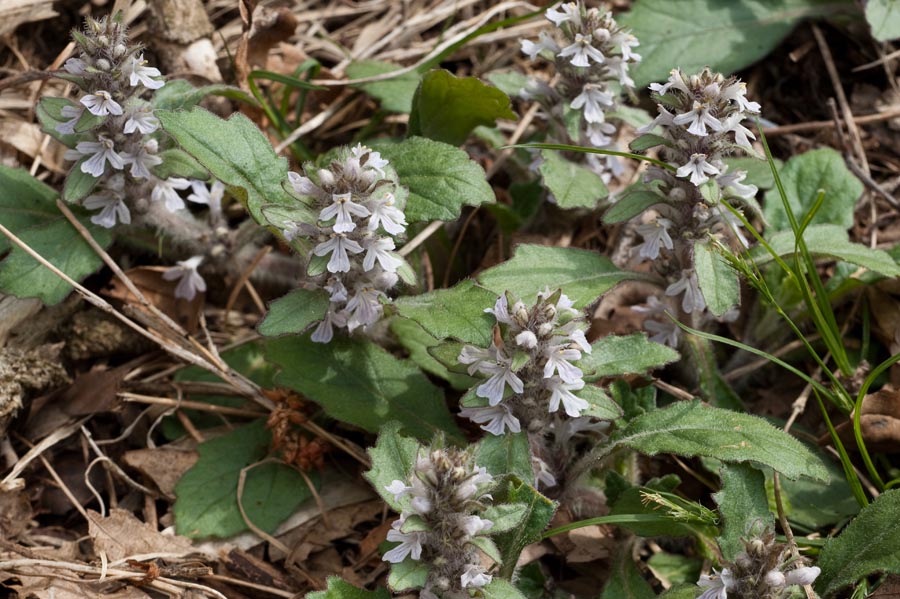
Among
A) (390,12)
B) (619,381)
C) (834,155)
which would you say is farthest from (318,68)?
(834,155)

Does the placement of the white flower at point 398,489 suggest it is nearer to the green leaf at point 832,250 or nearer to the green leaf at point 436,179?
the green leaf at point 436,179

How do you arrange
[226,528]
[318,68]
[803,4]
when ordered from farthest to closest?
[803,4], [318,68], [226,528]

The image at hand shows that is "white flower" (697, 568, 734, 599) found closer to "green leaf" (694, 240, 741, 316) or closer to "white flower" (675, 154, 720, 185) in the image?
"green leaf" (694, 240, 741, 316)

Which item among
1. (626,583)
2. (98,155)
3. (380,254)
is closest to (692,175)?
(380,254)

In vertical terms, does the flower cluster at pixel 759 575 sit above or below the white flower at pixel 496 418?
below

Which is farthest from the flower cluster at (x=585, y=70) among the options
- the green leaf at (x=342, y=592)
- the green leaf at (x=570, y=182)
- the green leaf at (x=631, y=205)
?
the green leaf at (x=342, y=592)

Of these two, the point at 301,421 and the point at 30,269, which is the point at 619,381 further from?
the point at 30,269
